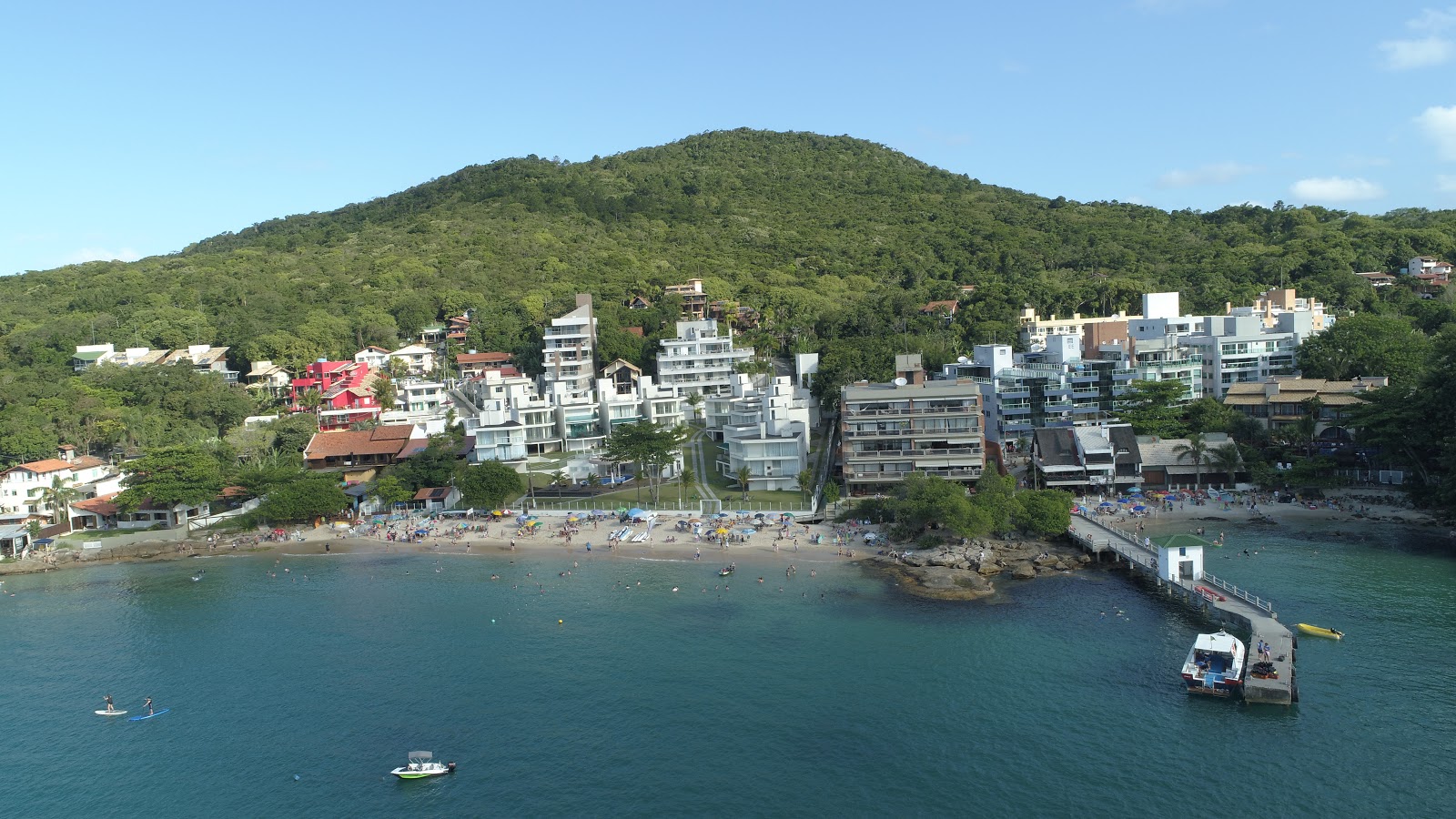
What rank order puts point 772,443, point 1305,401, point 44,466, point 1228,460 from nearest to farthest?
point 1228,460
point 772,443
point 1305,401
point 44,466

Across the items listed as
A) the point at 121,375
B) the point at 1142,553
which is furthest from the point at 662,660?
the point at 121,375

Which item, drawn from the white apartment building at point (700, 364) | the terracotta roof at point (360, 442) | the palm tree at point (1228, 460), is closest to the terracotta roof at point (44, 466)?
the terracotta roof at point (360, 442)

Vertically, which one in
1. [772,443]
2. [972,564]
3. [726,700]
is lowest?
[726,700]

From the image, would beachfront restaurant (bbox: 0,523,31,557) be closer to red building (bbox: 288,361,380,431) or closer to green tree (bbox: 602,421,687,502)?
red building (bbox: 288,361,380,431)

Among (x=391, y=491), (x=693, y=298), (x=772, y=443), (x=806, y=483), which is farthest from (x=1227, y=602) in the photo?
(x=693, y=298)

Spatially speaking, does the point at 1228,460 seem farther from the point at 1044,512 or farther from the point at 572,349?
the point at 572,349

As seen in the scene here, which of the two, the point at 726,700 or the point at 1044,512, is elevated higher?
the point at 1044,512

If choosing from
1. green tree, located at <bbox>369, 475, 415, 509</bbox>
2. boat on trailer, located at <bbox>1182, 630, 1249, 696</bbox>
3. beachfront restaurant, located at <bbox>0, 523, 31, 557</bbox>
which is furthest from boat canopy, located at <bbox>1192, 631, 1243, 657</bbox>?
beachfront restaurant, located at <bbox>0, 523, 31, 557</bbox>

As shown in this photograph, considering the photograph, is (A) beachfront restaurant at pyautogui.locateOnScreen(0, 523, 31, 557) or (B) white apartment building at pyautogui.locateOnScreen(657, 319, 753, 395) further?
(B) white apartment building at pyautogui.locateOnScreen(657, 319, 753, 395)
